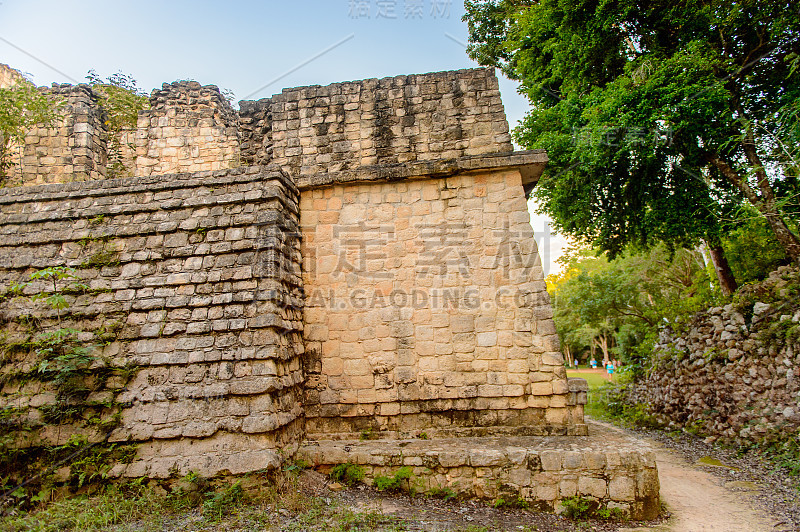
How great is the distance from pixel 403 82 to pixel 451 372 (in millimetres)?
4251

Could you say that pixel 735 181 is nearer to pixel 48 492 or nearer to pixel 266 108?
pixel 266 108

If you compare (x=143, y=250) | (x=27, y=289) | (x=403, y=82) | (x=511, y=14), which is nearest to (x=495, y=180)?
(x=403, y=82)

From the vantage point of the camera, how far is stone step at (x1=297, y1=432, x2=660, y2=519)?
4219mm

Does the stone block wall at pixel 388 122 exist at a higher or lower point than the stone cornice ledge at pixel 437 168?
higher

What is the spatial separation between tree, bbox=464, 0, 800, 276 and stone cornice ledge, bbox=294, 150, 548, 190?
132 inches

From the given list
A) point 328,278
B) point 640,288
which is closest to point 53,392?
point 328,278

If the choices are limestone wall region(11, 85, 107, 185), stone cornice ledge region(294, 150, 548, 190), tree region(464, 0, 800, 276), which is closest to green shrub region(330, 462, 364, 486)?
stone cornice ledge region(294, 150, 548, 190)

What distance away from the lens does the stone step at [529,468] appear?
166 inches

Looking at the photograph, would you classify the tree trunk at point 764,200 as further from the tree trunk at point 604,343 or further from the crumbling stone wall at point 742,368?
the tree trunk at point 604,343

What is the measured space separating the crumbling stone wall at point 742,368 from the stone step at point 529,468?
3716mm

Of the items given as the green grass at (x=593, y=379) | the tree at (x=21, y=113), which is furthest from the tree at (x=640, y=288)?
the tree at (x=21, y=113)

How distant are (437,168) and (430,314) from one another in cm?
199

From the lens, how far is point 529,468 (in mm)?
4344

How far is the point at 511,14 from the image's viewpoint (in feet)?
37.7
